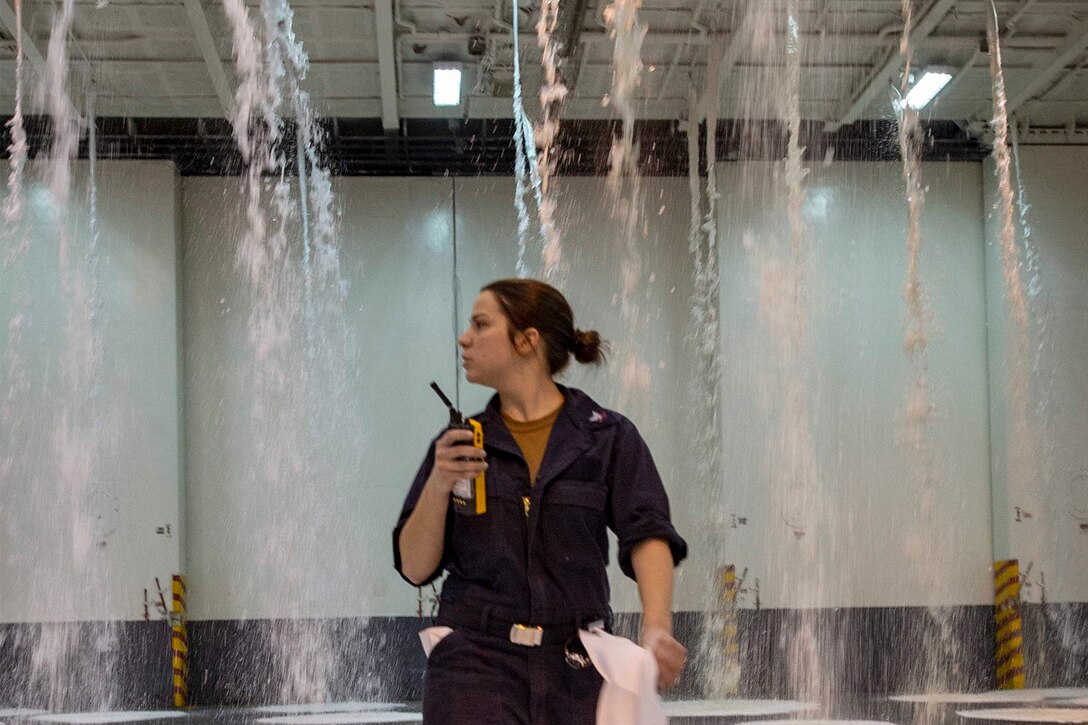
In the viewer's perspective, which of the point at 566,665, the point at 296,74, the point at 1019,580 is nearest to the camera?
the point at 566,665

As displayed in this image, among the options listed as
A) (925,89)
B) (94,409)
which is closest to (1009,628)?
(925,89)

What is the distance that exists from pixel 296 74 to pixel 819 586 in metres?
6.04

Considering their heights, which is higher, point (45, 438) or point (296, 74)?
point (296, 74)

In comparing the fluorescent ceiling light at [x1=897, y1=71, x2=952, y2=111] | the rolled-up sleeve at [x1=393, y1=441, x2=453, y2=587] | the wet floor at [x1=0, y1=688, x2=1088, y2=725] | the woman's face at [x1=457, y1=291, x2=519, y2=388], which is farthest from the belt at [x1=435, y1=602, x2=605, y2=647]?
the fluorescent ceiling light at [x1=897, y1=71, x2=952, y2=111]

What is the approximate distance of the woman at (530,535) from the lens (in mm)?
2080

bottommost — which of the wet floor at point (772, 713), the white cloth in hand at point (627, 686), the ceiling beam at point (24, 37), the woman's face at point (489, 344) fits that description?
the wet floor at point (772, 713)

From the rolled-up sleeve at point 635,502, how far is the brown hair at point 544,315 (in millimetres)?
173

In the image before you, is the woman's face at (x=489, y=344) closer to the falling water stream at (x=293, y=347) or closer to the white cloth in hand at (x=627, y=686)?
the white cloth in hand at (x=627, y=686)

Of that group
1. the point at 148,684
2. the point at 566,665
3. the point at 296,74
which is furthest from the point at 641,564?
the point at 148,684

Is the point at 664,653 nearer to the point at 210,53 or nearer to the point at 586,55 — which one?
the point at 586,55

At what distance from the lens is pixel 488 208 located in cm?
1141

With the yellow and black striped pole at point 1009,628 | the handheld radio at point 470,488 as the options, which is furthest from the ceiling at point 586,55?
the handheld radio at point 470,488

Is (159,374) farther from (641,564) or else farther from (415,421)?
(641,564)

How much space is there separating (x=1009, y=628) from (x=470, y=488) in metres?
9.82
